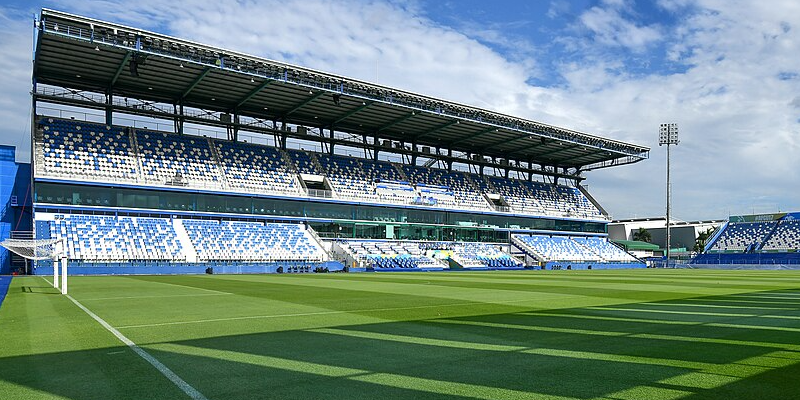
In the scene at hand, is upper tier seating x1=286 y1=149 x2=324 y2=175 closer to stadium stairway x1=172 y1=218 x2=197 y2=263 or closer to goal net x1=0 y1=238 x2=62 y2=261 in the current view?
stadium stairway x1=172 y1=218 x2=197 y2=263

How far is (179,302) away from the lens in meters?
19.1

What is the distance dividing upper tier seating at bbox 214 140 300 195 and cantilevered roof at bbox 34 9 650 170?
12.8 feet

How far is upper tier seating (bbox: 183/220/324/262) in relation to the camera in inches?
2009

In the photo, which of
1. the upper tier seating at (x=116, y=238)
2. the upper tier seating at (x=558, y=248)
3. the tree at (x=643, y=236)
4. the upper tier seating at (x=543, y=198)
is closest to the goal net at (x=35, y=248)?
the upper tier seating at (x=116, y=238)

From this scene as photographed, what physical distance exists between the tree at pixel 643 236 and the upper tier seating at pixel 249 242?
85.3 metres

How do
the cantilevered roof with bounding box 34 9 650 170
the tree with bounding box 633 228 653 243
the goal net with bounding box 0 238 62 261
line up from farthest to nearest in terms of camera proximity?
the tree with bounding box 633 228 653 243 → the cantilevered roof with bounding box 34 9 650 170 → the goal net with bounding box 0 238 62 261

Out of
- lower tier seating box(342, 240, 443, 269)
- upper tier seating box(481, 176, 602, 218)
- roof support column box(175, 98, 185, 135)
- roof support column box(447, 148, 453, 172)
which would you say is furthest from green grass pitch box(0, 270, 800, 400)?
upper tier seating box(481, 176, 602, 218)

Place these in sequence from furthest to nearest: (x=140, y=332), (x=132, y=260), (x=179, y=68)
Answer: (x=179, y=68) → (x=132, y=260) → (x=140, y=332)

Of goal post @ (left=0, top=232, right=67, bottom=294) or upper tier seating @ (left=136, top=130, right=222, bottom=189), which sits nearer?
→ goal post @ (left=0, top=232, right=67, bottom=294)

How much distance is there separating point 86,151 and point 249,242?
16.3 m

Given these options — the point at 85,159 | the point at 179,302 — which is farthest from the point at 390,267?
the point at 179,302

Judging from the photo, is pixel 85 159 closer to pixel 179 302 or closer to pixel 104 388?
pixel 179 302

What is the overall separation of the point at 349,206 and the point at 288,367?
55.0 meters

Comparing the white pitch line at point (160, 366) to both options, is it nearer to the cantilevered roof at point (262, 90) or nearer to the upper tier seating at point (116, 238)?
the upper tier seating at point (116, 238)
